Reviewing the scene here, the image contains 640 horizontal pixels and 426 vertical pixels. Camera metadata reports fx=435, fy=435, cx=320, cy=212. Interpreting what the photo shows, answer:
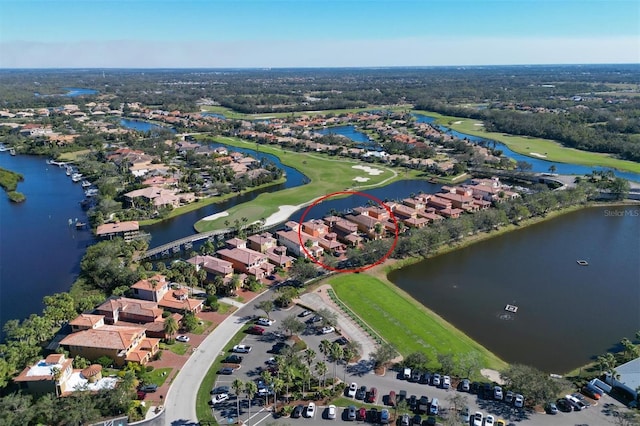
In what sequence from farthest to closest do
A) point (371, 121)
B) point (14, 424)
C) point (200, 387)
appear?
point (371, 121)
point (200, 387)
point (14, 424)

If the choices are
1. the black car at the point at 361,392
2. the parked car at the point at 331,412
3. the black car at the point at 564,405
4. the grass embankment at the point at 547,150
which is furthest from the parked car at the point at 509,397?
the grass embankment at the point at 547,150

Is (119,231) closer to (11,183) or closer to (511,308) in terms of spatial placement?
(11,183)

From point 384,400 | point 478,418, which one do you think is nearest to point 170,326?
point 384,400

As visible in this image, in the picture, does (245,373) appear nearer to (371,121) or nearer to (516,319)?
(516,319)

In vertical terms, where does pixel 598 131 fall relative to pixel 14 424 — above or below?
above

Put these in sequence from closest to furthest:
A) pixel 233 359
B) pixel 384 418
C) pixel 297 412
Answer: pixel 384 418, pixel 297 412, pixel 233 359

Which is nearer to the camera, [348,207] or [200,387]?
[200,387]

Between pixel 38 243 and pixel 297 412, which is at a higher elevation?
pixel 38 243

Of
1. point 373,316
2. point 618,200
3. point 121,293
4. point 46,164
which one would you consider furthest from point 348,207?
point 46,164
